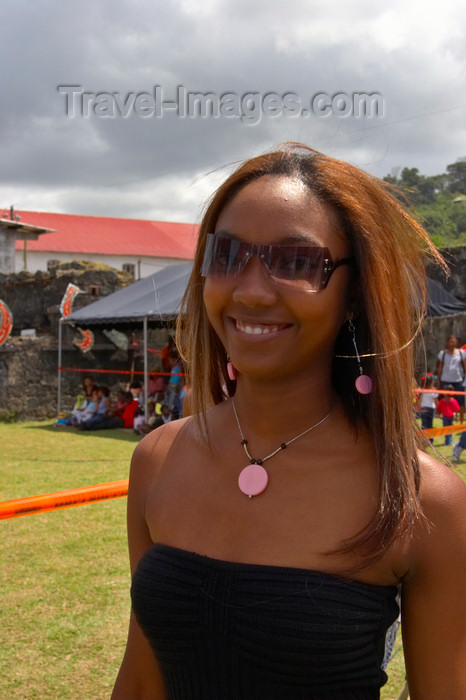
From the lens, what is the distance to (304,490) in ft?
4.01

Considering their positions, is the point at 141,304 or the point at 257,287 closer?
the point at 257,287

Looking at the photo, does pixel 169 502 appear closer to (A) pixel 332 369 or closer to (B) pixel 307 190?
(A) pixel 332 369

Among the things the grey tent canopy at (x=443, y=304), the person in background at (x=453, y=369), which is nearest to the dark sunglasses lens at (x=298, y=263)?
the grey tent canopy at (x=443, y=304)

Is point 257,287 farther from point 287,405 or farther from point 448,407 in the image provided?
point 448,407

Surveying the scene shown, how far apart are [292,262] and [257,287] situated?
2.9 inches

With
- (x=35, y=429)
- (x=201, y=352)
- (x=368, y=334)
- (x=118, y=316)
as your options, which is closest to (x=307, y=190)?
(x=368, y=334)

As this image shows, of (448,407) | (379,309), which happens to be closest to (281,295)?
(379,309)

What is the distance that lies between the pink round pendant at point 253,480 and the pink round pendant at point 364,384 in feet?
0.75

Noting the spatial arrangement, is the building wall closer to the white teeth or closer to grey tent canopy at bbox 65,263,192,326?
grey tent canopy at bbox 65,263,192,326

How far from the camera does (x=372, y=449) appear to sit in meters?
1.24

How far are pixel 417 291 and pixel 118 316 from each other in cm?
1052

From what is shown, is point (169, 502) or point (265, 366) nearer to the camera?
point (265, 366)

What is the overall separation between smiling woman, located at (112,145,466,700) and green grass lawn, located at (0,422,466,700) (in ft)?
6.55

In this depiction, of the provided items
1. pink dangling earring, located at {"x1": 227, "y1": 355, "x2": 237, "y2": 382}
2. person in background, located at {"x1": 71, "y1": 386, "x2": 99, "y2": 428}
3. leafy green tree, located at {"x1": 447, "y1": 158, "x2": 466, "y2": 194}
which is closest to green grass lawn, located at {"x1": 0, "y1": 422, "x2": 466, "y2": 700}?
pink dangling earring, located at {"x1": 227, "y1": 355, "x2": 237, "y2": 382}
